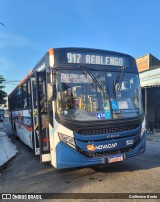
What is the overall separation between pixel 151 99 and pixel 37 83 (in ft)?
58.1

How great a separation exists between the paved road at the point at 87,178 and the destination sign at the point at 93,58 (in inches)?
118

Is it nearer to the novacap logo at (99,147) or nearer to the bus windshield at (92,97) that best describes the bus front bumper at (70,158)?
the novacap logo at (99,147)

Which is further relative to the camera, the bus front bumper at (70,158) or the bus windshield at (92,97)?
the bus windshield at (92,97)

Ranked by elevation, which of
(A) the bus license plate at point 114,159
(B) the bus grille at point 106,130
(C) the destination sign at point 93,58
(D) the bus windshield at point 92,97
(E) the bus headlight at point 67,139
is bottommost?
(A) the bus license plate at point 114,159

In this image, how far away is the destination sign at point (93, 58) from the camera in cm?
605

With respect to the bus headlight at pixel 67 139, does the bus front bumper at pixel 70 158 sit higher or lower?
lower

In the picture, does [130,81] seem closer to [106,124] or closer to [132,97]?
[132,97]

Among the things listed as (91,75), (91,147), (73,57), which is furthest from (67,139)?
(73,57)

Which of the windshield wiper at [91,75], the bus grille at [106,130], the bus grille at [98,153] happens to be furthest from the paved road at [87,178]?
the windshield wiper at [91,75]

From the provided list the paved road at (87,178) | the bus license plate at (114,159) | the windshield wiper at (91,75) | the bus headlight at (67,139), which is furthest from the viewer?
the windshield wiper at (91,75)

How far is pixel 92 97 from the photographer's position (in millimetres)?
5961

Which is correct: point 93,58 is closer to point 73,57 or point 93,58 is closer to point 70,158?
point 73,57

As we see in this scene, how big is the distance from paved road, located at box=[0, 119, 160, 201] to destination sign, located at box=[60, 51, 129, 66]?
2.99 m

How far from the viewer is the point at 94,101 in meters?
5.95
